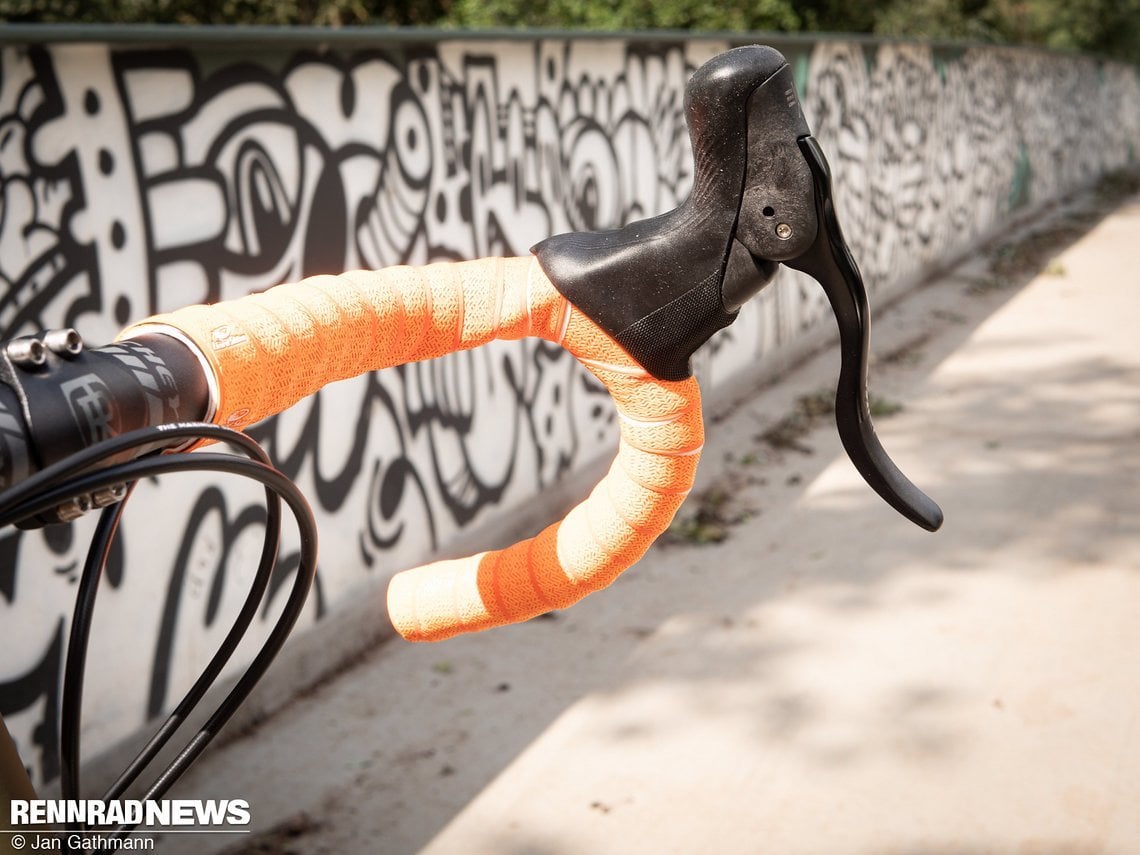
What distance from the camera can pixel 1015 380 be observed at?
7828 millimetres

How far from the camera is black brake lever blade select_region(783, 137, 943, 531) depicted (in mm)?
848

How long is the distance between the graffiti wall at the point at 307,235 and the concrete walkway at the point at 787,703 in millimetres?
600

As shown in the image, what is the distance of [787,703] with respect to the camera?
12.7 ft

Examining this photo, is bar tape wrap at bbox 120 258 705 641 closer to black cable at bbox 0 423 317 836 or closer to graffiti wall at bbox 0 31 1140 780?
black cable at bbox 0 423 317 836

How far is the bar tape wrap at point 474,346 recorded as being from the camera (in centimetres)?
89

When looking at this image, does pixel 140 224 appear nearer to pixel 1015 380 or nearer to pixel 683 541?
pixel 683 541

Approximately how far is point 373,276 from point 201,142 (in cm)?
290

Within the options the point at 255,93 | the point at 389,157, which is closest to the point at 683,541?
the point at 389,157

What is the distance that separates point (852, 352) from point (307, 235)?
11.2 ft

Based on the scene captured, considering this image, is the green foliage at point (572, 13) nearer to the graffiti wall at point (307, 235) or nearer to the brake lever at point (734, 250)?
the graffiti wall at point (307, 235)

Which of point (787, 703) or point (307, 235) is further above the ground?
point (307, 235)

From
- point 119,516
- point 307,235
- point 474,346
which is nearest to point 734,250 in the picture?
point 474,346

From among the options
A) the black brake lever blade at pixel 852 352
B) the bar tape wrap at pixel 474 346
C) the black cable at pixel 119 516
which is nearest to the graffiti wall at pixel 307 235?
the black cable at pixel 119 516

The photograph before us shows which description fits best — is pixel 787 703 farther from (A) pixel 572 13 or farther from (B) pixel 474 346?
(A) pixel 572 13
